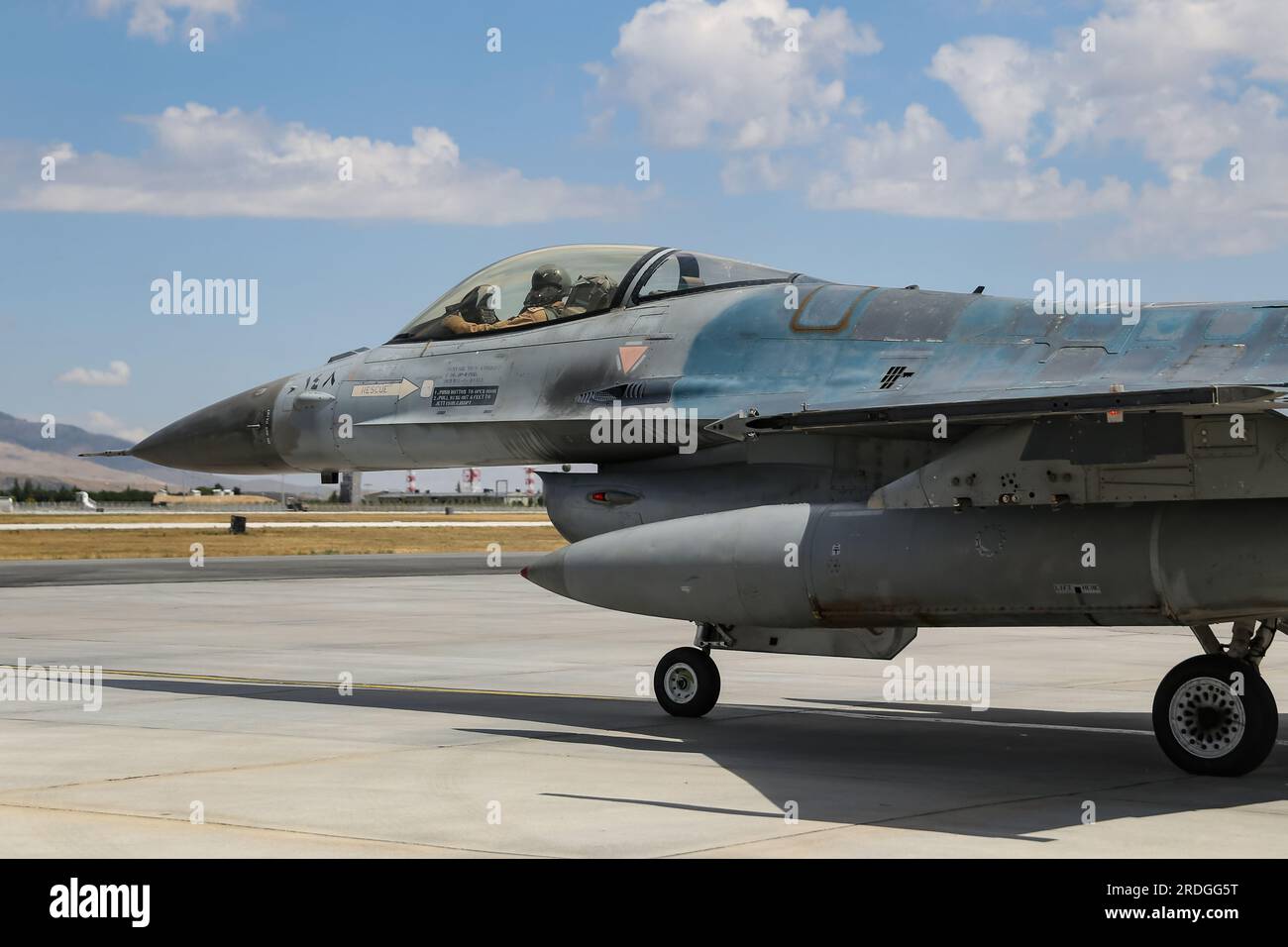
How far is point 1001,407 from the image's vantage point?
1023 cm

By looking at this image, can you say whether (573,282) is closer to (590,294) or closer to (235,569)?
(590,294)

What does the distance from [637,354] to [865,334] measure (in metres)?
2.04

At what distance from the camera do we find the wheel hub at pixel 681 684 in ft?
44.5

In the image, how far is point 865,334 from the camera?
40.1 ft

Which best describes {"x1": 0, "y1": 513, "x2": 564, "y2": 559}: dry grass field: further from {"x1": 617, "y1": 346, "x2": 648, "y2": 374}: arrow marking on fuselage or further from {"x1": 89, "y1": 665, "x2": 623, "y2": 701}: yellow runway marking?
{"x1": 617, "y1": 346, "x2": 648, "y2": 374}: arrow marking on fuselage

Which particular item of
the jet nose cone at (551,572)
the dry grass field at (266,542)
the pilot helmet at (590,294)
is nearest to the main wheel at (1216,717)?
the jet nose cone at (551,572)

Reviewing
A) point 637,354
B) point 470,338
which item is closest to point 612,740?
point 637,354

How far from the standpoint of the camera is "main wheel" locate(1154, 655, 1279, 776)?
10.4 meters

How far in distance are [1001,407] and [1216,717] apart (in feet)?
8.55

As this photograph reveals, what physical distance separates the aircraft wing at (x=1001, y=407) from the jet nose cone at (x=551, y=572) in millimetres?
1709

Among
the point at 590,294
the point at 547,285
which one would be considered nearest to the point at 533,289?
the point at 547,285

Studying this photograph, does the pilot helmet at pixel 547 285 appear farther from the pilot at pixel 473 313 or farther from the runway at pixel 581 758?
the runway at pixel 581 758

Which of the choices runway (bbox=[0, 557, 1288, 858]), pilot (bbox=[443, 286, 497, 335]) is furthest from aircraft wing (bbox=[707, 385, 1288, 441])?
pilot (bbox=[443, 286, 497, 335])
